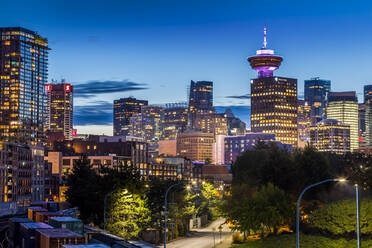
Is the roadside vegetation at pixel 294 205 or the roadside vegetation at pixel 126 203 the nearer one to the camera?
the roadside vegetation at pixel 294 205

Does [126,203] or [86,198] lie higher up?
[86,198]

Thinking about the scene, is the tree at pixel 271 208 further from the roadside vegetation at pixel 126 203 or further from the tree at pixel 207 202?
the tree at pixel 207 202

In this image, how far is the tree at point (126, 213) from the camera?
104819 mm

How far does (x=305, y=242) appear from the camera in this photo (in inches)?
3430

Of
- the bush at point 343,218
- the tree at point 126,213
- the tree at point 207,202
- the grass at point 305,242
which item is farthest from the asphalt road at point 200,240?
the tree at point 207,202

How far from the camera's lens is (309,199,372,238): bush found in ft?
283

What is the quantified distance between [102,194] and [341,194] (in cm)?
4338

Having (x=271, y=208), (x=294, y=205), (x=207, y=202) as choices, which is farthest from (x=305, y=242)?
(x=207, y=202)

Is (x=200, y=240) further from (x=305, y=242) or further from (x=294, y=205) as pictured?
(x=305, y=242)

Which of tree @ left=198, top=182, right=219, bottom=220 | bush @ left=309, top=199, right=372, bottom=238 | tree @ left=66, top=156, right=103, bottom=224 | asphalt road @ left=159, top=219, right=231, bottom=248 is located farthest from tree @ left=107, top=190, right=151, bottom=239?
tree @ left=198, top=182, right=219, bottom=220

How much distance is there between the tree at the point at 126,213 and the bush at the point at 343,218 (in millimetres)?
31312

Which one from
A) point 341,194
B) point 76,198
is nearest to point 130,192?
point 76,198

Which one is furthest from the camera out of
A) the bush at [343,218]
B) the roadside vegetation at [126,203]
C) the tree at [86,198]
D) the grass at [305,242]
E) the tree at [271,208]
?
the tree at [86,198]

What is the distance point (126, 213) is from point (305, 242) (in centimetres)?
3397
